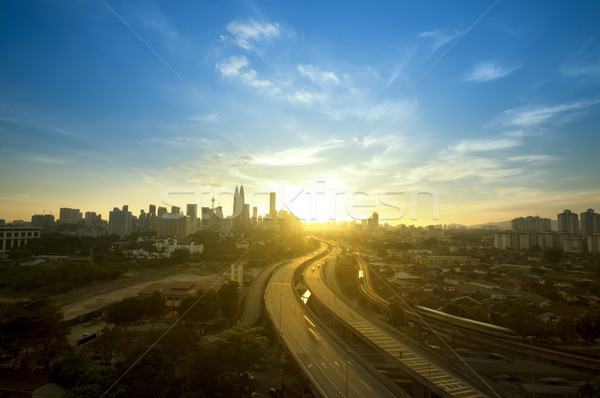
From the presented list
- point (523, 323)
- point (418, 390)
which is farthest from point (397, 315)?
point (418, 390)

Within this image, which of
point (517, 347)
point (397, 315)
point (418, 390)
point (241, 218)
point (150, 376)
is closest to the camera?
point (150, 376)

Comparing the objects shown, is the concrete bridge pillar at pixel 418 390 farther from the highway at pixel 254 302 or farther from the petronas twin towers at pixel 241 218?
the petronas twin towers at pixel 241 218

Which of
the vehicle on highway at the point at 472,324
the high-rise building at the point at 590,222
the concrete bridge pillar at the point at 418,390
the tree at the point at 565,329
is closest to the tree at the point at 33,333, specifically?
the concrete bridge pillar at the point at 418,390

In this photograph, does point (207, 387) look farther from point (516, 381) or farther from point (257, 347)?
point (516, 381)

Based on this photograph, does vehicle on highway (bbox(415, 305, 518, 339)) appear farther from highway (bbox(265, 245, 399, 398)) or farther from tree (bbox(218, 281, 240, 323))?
tree (bbox(218, 281, 240, 323))

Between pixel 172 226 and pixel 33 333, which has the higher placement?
pixel 172 226

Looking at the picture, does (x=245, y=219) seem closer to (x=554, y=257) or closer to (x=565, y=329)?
(x=554, y=257)

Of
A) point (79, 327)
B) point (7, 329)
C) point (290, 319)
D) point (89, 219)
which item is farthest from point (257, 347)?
point (89, 219)
